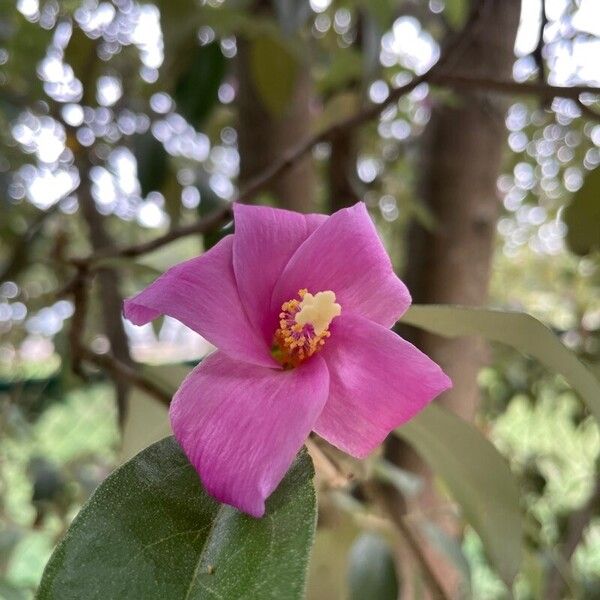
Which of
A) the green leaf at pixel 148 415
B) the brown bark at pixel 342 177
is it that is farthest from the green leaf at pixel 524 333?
the brown bark at pixel 342 177

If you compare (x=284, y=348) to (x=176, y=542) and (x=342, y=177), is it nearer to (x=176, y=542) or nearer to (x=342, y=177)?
(x=176, y=542)

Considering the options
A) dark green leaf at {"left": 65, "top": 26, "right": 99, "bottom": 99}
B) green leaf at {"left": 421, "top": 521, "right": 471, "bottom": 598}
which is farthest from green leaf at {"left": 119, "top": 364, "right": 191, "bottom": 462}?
dark green leaf at {"left": 65, "top": 26, "right": 99, "bottom": 99}

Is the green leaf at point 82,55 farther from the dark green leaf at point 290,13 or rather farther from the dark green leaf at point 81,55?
the dark green leaf at point 290,13

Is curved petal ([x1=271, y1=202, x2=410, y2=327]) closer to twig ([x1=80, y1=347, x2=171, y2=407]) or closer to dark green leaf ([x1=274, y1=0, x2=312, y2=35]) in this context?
twig ([x1=80, y1=347, x2=171, y2=407])

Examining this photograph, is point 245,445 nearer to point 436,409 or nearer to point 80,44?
point 436,409

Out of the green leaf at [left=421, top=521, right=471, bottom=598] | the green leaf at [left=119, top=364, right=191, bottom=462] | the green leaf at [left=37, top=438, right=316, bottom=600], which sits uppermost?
the green leaf at [left=37, top=438, right=316, bottom=600]

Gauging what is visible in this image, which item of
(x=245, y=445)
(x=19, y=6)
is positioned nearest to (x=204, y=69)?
(x=19, y=6)
